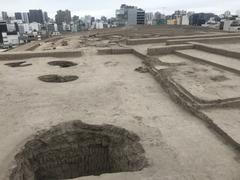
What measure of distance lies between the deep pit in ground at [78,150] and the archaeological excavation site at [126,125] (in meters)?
0.02

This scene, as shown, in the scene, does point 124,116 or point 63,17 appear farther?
point 63,17

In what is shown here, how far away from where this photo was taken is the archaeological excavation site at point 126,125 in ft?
9.99

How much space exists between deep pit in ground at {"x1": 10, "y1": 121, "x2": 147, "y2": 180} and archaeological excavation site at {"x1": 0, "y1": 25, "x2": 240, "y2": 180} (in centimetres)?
2

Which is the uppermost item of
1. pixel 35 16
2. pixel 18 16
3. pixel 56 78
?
pixel 18 16

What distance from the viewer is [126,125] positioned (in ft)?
13.2

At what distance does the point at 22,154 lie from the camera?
336cm

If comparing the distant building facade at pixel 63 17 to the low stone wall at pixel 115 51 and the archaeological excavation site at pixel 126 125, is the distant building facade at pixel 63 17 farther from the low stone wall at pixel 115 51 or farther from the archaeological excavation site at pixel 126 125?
the archaeological excavation site at pixel 126 125

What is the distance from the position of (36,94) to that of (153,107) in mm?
2834

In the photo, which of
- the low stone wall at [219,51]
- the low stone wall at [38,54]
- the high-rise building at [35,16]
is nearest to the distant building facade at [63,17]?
the high-rise building at [35,16]

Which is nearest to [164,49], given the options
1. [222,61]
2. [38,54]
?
[222,61]

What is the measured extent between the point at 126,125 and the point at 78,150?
977 millimetres

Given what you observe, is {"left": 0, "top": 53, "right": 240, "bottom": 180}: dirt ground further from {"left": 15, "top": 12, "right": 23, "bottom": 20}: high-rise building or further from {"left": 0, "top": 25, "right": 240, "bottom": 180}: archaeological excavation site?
{"left": 15, "top": 12, "right": 23, "bottom": 20}: high-rise building

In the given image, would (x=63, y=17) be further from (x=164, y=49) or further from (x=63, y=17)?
(x=164, y=49)

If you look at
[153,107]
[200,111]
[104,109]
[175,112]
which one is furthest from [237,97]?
[104,109]
